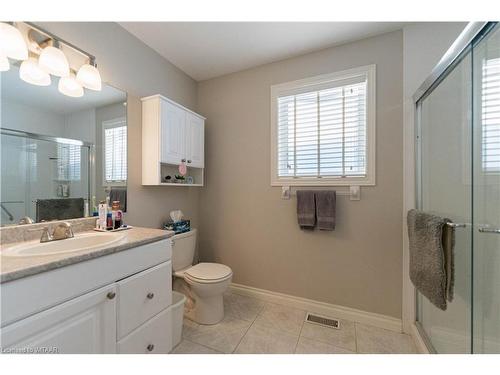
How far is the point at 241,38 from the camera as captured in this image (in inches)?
66.3

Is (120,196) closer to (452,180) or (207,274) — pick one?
(207,274)

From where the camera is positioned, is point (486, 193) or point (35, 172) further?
point (35, 172)

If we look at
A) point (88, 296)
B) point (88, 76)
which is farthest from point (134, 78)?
point (88, 296)

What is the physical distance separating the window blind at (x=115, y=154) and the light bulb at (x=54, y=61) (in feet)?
1.29

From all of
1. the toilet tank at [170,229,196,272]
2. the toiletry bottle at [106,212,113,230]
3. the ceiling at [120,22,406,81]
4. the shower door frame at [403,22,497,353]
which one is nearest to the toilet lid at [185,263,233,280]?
the toilet tank at [170,229,196,272]

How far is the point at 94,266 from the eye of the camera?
87 centimetres

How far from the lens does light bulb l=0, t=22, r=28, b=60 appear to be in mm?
969

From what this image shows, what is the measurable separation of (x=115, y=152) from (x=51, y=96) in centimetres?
45

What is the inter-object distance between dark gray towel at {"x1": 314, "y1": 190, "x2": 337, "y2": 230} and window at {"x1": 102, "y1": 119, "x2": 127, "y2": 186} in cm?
161

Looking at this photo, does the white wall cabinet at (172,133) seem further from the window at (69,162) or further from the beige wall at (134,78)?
the window at (69,162)

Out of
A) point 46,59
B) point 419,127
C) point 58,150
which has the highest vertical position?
point 46,59
